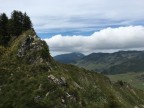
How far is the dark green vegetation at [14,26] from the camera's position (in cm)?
10225

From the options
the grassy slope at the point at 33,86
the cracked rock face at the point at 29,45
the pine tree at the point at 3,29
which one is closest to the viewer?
the grassy slope at the point at 33,86

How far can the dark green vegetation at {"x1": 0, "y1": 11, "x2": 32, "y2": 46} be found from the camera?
10225cm

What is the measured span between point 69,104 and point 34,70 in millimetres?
14497

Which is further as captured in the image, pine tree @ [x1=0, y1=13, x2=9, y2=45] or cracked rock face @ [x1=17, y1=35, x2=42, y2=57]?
pine tree @ [x1=0, y1=13, x2=9, y2=45]

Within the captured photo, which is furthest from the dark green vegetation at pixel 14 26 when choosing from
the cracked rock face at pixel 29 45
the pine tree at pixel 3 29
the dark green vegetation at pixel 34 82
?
the cracked rock face at pixel 29 45

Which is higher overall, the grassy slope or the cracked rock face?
the cracked rock face

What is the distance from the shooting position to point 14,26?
102250 mm

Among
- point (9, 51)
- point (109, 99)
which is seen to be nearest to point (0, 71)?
point (9, 51)

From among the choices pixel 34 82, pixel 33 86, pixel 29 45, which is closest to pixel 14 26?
pixel 29 45

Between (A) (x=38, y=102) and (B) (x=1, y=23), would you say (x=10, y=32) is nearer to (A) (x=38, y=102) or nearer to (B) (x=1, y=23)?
(B) (x=1, y=23)

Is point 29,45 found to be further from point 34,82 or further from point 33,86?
point 33,86

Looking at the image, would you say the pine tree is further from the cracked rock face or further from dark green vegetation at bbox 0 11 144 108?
the cracked rock face

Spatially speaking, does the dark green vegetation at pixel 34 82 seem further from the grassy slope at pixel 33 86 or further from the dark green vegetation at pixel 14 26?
the dark green vegetation at pixel 14 26

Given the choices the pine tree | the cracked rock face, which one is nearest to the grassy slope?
the cracked rock face
